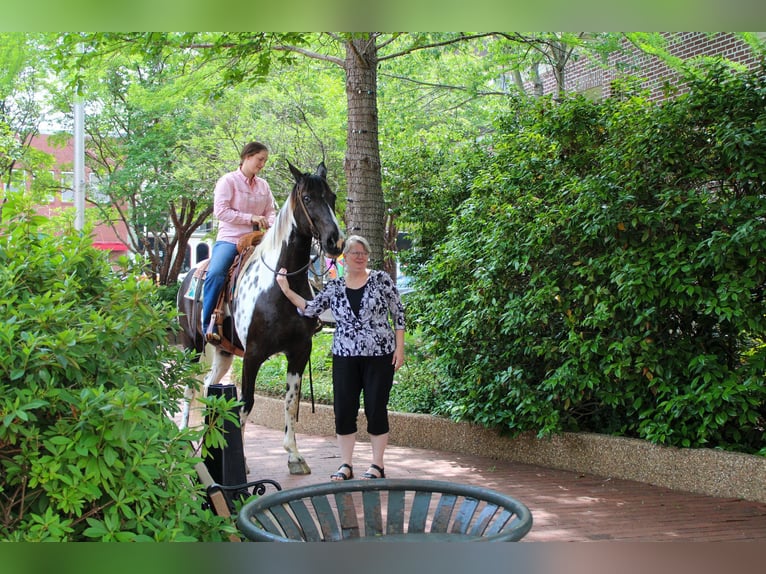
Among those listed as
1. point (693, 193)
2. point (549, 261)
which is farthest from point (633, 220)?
point (549, 261)

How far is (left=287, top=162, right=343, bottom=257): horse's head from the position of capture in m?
7.13

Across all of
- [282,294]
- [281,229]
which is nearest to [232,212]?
[281,229]

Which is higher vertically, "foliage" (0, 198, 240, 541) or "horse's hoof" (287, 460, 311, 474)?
"foliage" (0, 198, 240, 541)

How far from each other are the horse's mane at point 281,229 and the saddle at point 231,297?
1.73 ft

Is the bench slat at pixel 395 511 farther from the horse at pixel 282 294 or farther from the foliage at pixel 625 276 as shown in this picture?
the foliage at pixel 625 276

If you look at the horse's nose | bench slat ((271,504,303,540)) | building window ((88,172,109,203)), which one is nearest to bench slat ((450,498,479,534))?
bench slat ((271,504,303,540))

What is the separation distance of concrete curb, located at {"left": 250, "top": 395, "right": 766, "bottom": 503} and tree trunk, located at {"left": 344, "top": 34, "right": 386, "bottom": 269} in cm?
234

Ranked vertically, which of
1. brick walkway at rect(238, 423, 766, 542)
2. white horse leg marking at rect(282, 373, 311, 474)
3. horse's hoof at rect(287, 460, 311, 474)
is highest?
white horse leg marking at rect(282, 373, 311, 474)

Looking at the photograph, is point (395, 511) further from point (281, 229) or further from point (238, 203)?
point (238, 203)

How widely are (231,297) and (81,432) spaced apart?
5477mm

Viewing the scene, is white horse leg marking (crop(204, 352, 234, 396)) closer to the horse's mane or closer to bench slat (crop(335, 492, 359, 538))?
the horse's mane

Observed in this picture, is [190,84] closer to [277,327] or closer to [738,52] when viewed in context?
[277,327]

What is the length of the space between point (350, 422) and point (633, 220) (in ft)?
10.1

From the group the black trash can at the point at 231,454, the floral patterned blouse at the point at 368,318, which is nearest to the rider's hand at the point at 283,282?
the floral patterned blouse at the point at 368,318
